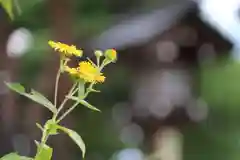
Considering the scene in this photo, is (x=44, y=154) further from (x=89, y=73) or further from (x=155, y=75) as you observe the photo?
(x=155, y=75)

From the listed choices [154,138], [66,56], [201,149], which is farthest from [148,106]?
[66,56]

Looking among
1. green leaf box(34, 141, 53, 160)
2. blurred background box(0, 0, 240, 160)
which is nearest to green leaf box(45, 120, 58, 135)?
green leaf box(34, 141, 53, 160)

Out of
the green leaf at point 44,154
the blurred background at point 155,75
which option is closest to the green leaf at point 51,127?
the green leaf at point 44,154

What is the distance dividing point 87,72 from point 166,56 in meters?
2.32

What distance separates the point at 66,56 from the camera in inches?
11.7

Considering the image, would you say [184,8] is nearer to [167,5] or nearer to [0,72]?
[167,5]

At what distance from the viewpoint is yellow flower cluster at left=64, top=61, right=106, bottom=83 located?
286 millimetres

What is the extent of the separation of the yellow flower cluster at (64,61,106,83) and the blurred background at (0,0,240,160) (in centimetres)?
179

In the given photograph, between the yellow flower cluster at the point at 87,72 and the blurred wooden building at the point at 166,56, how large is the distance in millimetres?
1848

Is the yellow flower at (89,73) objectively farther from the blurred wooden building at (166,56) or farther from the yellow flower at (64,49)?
the blurred wooden building at (166,56)

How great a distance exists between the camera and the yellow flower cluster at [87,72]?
0.94ft

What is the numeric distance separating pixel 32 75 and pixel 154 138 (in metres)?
0.72

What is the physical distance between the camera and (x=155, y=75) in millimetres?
2789

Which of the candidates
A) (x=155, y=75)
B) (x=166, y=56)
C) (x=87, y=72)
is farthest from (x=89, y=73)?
(x=155, y=75)
